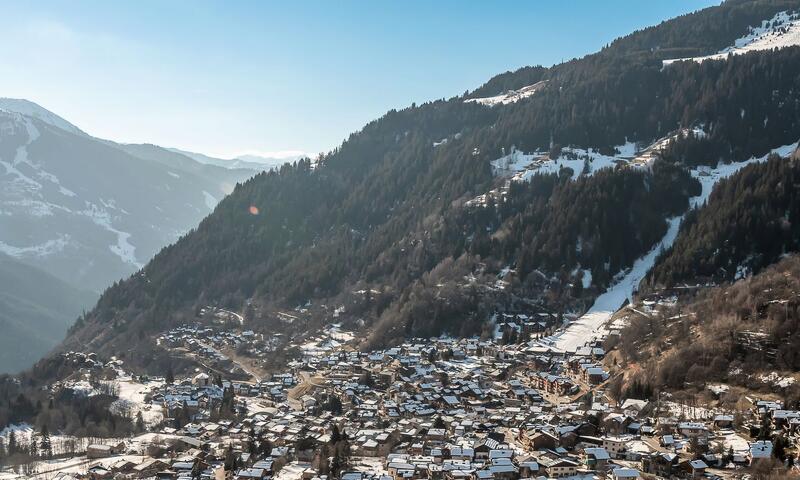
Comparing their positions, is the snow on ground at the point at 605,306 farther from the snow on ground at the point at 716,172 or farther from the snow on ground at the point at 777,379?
the snow on ground at the point at 777,379

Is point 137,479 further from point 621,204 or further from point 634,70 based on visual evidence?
point 634,70

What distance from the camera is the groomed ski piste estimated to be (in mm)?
91056

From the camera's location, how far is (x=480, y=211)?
442ft

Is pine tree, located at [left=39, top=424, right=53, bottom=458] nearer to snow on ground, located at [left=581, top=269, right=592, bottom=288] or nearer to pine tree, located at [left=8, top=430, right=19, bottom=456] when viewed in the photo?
pine tree, located at [left=8, top=430, right=19, bottom=456]

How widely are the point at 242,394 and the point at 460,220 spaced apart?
202 ft

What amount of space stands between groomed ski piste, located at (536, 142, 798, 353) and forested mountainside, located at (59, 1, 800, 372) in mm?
1689

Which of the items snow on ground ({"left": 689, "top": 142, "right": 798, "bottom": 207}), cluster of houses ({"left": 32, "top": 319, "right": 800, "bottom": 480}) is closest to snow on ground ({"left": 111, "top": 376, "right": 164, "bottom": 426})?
cluster of houses ({"left": 32, "top": 319, "right": 800, "bottom": 480})

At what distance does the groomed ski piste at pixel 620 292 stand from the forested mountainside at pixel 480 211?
1689 mm

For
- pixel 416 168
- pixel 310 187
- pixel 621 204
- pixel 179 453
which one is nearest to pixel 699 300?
pixel 621 204

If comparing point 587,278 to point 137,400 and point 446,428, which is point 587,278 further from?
point 137,400

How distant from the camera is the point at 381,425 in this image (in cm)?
6319

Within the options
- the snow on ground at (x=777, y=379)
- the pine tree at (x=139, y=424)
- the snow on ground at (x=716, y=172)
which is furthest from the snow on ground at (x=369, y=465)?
the snow on ground at (x=716, y=172)

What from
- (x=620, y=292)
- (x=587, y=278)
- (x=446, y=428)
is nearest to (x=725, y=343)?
(x=446, y=428)

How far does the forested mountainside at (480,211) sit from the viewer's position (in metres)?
115
